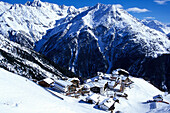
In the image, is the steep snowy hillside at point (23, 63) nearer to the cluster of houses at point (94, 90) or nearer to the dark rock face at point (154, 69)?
the cluster of houses at point (94, 90)

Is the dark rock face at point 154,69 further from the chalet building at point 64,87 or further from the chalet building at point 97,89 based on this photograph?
the chalet building at point 64,87

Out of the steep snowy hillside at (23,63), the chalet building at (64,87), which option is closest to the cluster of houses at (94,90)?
the chalet building at (64,87)

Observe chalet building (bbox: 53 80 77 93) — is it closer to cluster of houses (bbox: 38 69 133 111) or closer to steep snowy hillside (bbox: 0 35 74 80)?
cluster of houses (bbox: 38 69 133 111)

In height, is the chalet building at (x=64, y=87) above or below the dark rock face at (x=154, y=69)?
below

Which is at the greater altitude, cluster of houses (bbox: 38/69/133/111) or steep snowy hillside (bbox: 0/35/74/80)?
steep snowy hillside (bbox: 0/35/74/80)

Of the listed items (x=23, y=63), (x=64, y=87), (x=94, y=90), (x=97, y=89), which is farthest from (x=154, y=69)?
(x=64, y=87)

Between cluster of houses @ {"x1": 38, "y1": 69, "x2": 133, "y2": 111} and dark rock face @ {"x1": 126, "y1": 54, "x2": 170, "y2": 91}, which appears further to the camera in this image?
dark rock face @ {"x1": 126, "y1": 54, "x2": 170, "y2": 91}

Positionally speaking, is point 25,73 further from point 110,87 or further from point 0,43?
point 110,87

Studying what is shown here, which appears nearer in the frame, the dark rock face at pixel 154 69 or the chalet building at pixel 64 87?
the chalet building at pixel 64 87

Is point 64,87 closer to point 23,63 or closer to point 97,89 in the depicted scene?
point 97,89

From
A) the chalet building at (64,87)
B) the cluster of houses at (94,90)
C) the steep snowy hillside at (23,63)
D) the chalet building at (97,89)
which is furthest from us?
the steep snowy hillside at (23,63)

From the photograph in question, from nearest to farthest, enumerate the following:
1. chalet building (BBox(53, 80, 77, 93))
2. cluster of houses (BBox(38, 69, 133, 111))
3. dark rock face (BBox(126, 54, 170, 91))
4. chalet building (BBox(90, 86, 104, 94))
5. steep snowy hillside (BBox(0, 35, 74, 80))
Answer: cluster of houses (BBox(38, 69, 133, 111)), chalet building (BBox(53, 80, 77, 93)), chalet building (BBox(90, 86, 104, 94)), steep snowy hillside (BBox(0, 35, 74, 80)), dark rock face (BBox(126, 54, 170, 91))

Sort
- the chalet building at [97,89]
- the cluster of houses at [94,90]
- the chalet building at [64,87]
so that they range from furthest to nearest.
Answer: the chalet building at [97,89], the chalet building at [64,87], the cluster of houses at [94,90]

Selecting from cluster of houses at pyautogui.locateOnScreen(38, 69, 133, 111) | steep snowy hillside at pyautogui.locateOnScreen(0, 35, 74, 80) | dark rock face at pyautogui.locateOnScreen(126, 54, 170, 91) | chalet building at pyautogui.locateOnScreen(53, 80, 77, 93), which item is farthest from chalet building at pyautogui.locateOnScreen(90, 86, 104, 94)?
dark rock face at pyautogui.locateOnScreen(126, 54, 170, 91)
